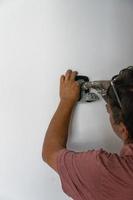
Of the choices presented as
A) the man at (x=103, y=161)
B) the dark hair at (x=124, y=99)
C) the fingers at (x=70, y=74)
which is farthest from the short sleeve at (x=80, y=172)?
the fingers at (x=70, y=74)

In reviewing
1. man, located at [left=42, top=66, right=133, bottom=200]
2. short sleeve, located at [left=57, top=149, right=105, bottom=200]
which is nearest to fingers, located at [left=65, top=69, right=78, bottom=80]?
man, located at [left=42, top=66, right=133, bottom=200]

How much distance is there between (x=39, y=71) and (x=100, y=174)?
1.23 feet

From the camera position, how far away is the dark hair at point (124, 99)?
0.87m

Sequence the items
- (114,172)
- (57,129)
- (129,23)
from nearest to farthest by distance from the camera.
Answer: (114,172) → (57,129) → (129,23)

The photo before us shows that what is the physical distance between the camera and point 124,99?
0.88 metres

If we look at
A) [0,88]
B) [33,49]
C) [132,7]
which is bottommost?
[0,88]

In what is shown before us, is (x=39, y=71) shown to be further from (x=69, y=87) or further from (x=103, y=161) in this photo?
(x=103, y=161)

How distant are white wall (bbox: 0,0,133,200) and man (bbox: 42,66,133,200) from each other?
0.24 ft

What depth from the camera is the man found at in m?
0.83

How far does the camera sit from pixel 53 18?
3.39ft

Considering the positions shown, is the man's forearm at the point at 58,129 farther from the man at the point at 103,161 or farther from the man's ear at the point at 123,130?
the man's ear at the point at 123,130

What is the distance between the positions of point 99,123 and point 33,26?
14.6 inches

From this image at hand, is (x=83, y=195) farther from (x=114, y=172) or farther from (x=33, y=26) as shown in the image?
(x=33, y=26)

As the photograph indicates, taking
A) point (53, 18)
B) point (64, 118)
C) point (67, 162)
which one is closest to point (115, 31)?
point (53, 18)
